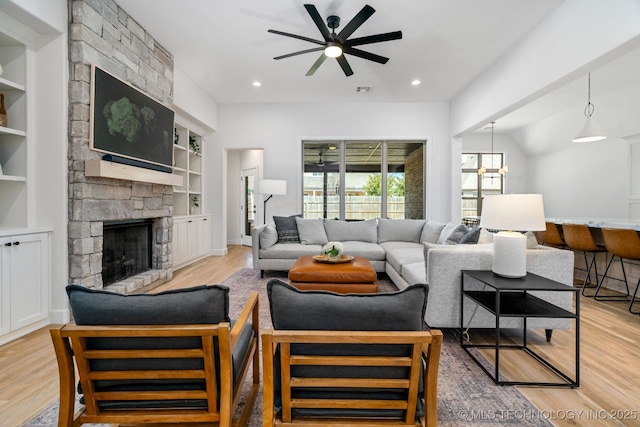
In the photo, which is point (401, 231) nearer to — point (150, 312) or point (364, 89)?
point (364, 89)

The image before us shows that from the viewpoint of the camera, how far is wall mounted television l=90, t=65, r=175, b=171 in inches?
110

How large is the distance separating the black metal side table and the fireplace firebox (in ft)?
11.4

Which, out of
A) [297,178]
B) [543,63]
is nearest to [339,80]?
[297,178]

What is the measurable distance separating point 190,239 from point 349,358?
4.65 metres

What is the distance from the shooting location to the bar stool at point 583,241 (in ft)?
11.5

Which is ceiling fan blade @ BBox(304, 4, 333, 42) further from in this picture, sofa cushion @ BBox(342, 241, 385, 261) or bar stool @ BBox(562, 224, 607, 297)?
bar stool @ BBox(562, 224, 607, 297)

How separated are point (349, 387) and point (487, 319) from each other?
1.67 m

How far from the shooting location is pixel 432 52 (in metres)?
3.92

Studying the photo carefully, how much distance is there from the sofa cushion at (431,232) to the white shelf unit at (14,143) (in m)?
4.59

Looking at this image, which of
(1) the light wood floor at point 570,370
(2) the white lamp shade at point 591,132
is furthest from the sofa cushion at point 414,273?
(2) the white lamp shade at point 591,132

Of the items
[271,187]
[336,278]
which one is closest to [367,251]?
[336,278]

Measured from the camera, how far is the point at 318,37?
366 cm

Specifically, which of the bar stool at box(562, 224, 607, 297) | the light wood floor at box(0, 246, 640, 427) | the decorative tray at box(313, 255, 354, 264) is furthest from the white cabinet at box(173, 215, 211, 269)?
the bar stool at box(562, 224, 607, 297)

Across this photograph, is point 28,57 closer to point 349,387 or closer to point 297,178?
point 349,387
